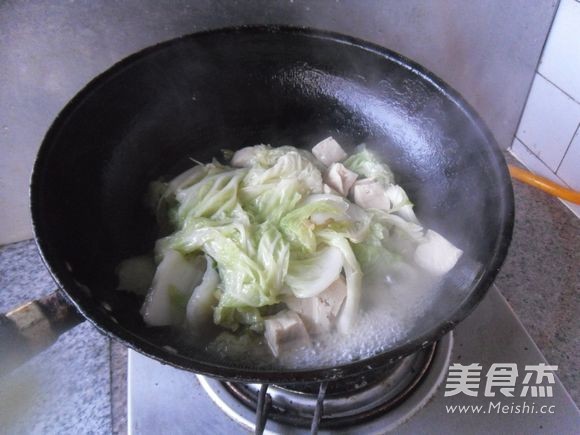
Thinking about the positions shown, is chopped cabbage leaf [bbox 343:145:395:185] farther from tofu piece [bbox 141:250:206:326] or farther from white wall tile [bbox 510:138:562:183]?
white wall tile [bbox 510:138:562:183]

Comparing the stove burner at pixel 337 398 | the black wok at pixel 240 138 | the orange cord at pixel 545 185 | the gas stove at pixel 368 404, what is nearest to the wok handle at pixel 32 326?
the black wok at pixel 240 138

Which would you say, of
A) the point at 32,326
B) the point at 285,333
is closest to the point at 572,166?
the point at 285,333

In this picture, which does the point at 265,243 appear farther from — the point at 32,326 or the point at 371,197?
the point at 32,326

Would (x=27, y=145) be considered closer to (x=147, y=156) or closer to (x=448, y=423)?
→ (x=147, y=156)

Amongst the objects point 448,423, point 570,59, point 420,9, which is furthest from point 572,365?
point 420,9

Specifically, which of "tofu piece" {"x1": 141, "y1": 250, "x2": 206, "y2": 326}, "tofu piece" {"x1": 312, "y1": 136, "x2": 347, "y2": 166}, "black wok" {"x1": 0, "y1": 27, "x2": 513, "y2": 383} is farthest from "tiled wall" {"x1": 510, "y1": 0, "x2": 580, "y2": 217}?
"tofu piece" {"x1": 141, "y1": 250, "x2": 206, "y2": 326}
